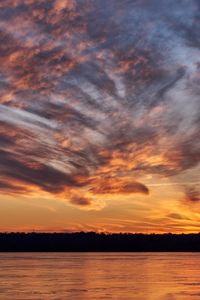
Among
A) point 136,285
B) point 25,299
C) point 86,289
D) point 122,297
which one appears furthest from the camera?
point 136,285

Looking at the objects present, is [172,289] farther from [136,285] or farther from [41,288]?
[41,288]

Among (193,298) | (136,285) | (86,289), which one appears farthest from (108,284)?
(193,298)

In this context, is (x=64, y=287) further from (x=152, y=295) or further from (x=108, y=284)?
(x=152, y=295)

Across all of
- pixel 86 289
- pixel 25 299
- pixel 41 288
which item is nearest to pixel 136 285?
pixel 86 289

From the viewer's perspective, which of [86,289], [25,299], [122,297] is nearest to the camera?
[25,299]

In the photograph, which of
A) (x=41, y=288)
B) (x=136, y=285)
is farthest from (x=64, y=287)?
(x=136, y=285)

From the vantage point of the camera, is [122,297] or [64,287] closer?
[122,297]

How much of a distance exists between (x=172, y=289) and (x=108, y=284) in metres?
9.39

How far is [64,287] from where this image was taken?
62.0 metres

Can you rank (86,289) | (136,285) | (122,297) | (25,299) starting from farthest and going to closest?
(136,285)
(86,289)
(122,297)
(25,299)

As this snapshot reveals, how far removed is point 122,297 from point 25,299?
9.78m

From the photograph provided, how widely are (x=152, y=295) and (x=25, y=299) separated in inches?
550

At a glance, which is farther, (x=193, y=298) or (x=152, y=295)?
(x=152, y=295)

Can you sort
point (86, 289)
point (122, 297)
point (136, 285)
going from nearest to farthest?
1. point (122, 297)
2. point (86, 289)
3. point (136, 285)
